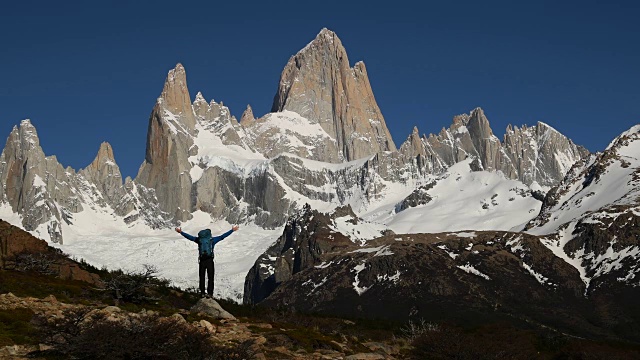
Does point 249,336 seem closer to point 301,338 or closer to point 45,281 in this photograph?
point 301,338

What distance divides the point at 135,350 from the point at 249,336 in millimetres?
8830

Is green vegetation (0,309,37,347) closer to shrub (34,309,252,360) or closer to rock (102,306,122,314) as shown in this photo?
shrub (34,309,252,360)

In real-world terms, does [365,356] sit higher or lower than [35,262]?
lower

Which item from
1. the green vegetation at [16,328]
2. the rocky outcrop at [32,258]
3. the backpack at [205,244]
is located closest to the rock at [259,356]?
the green vegetation at [16,328]

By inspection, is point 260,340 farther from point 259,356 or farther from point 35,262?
point 35,262

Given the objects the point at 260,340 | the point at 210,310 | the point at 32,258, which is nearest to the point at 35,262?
the point at 32,258

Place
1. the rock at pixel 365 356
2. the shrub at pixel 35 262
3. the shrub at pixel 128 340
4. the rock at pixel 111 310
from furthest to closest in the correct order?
the shrub at pixel 35 262
the rock at pixel 365 356
the rock at pixel 111 310
the shrub at pixel 128 340

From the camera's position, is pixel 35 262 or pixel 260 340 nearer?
pixel 260 340

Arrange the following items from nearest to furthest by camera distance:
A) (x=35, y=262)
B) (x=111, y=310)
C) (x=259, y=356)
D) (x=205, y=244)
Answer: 1. (x=259, y=356)
2. (x=111, y=310)
3. (x=205, y=244)
4. (x=35, y=262)

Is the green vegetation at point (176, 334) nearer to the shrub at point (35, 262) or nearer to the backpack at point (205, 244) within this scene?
the shrub at point (35, 262)

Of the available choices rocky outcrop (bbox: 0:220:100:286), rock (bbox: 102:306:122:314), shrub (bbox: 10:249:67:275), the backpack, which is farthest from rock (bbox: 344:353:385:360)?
shrub (bbox: 10:249:67:275)

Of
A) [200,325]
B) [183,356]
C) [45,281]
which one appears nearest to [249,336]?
[200,325]

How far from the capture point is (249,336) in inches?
1355

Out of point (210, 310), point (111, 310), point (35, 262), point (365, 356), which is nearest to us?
point (111, 310)
